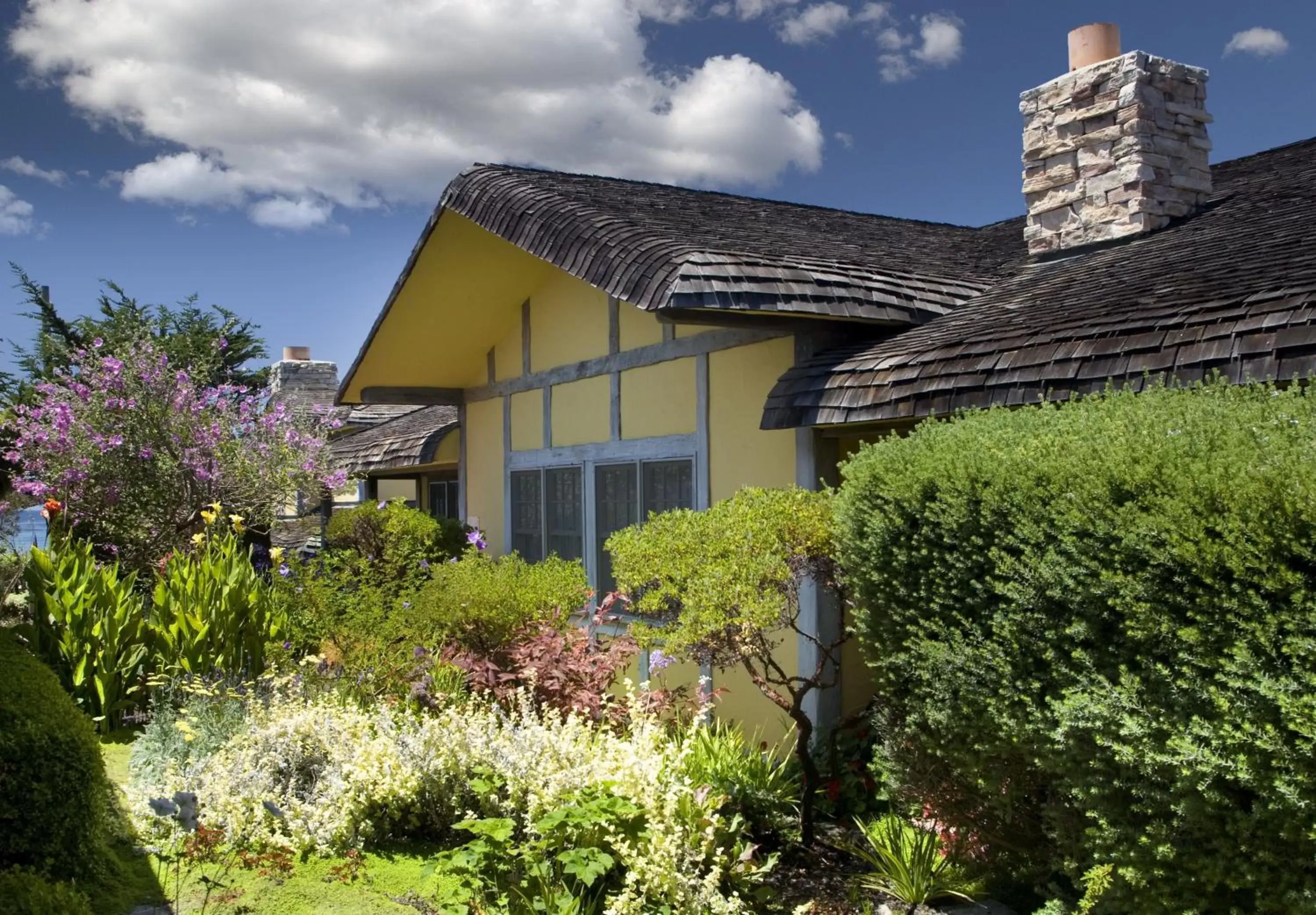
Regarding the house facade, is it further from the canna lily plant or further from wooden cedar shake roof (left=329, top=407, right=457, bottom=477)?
the canna lily plant

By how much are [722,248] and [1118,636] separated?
15.0 ft

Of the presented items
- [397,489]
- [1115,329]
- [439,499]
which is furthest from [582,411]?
[397,489]

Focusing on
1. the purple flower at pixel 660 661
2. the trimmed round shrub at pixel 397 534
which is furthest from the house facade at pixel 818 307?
the purple flower at pixel 660 661

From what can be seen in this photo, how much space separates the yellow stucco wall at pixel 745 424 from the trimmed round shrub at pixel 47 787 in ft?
14.6

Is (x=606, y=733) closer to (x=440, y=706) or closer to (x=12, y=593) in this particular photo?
(x=440, y=706)

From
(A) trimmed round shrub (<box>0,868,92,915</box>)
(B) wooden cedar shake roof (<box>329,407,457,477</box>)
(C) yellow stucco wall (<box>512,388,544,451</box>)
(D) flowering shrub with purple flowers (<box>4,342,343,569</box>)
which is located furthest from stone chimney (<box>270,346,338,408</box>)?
(A) trimmed round shrub (<box>0,868,92,915</box>)

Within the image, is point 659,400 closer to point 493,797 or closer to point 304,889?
point 493,797

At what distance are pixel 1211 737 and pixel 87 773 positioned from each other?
4.37 meters

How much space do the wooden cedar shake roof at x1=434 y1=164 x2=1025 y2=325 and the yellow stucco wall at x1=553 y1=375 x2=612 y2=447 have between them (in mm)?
1745

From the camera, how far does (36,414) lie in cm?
1288

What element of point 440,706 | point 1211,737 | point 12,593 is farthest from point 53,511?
point 1211,737

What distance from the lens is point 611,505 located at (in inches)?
375

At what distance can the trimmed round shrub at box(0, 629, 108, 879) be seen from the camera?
426 cm

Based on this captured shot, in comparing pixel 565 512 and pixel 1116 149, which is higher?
pixel 1116 149
